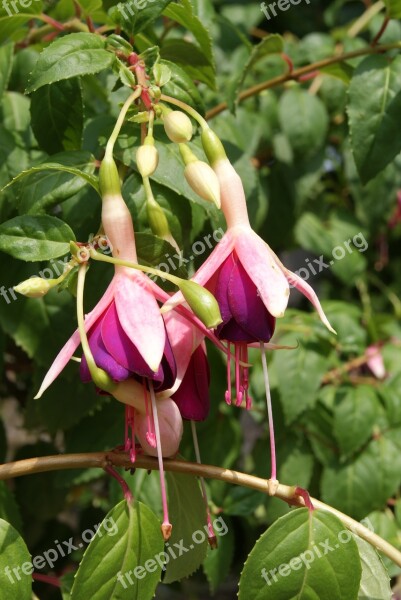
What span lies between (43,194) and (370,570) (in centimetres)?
45

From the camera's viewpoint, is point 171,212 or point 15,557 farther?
point 171,212

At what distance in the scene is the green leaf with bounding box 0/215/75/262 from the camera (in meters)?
0.67

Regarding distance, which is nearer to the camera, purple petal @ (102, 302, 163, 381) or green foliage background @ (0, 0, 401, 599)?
purple petal @ (102, 302, 163, 381)

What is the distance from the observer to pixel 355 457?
1309mm

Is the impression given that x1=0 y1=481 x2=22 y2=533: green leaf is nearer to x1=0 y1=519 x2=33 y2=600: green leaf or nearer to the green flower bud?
x1=0 y1=519 x2=33 y2=600: green leaf

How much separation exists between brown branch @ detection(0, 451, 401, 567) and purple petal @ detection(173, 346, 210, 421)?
0.05 metres

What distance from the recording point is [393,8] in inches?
37.2

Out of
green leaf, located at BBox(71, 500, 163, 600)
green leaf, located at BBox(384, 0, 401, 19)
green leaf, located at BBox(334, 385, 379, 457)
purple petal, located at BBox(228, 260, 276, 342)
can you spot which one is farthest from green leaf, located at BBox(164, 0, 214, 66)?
green leaf, located at BBox(334, 385, 379, 457)

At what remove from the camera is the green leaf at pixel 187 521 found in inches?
28.9

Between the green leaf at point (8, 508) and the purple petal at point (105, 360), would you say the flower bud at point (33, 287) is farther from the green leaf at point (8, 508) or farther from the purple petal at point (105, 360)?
the green leaf at point (8, 508)

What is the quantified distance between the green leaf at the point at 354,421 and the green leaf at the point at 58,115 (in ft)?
2.14

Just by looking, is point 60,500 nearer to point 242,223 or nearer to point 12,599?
point 12,599

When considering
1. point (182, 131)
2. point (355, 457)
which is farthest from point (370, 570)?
point (355, 457)

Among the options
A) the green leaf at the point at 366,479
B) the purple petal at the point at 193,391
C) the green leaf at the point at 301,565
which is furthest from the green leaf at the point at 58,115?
the green leaf at the point at 366,479
